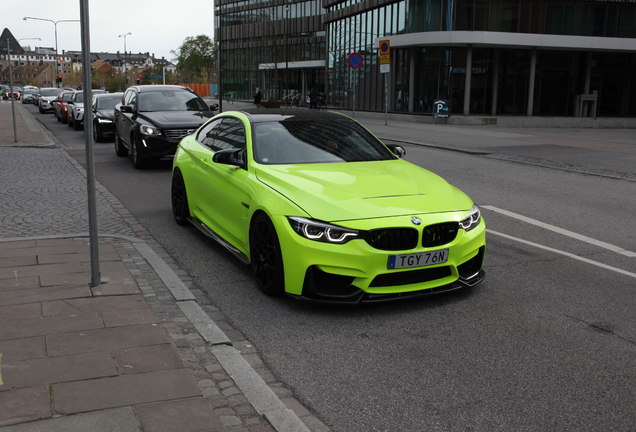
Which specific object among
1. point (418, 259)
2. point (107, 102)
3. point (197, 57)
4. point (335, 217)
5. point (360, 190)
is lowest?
point (418, 259)

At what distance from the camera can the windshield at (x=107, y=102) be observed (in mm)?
22500

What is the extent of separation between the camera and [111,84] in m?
116

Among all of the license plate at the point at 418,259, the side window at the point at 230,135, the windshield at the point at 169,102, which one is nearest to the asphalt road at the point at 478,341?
the license plate at the point at 418,259

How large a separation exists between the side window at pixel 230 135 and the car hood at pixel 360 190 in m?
0.78

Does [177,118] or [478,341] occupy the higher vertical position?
[177,118]

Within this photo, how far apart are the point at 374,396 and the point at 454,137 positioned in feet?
66.6

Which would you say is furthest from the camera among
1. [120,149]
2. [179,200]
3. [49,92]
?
[49,92]

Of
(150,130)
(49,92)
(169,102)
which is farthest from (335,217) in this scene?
(49,92)

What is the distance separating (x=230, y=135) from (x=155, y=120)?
7663 millimetres

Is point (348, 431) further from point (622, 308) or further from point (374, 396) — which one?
point (622, 308)

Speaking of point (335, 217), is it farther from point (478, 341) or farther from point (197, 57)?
point (197, 57)

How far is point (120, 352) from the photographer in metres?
4.02

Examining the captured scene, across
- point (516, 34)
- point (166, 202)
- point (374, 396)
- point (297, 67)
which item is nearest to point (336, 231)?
point (374, 396)

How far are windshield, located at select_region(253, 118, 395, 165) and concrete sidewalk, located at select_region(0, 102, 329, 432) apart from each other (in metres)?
1.46
